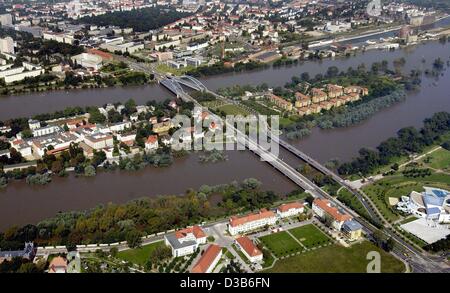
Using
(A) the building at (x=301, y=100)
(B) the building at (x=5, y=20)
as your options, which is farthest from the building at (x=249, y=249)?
(B) the building at (x=5, y=20)

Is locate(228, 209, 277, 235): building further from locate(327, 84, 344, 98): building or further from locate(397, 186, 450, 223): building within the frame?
locate(327, 84, 344, 98): building

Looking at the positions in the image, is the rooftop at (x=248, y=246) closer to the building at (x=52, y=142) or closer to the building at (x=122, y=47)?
the building at (x=52, y=142)

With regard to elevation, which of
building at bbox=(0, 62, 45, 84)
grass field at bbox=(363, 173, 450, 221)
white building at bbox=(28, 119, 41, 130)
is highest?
building at bbox=(0, 62, 45, 84)

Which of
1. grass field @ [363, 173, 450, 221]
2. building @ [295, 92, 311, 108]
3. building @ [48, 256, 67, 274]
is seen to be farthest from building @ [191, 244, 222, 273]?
building @ [295, 92, 311, 108]

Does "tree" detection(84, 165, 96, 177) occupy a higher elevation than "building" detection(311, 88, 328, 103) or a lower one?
lower

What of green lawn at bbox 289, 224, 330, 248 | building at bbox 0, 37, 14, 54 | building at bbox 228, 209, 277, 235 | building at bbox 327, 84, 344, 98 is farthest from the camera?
building at bbox 0, 37, 14, 54

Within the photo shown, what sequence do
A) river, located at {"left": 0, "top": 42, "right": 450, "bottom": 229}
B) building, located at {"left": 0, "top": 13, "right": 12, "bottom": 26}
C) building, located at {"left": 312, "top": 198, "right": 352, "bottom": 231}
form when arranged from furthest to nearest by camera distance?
building, located at {"left": 0, "top": 13, "right": 12, "bottom": 26}, river, located at {"left": 0, "top": 42, "right": 450, "bottom": 229}, building, located at {"left": 312, "top": 198, "right": 352, "bottom": 231}

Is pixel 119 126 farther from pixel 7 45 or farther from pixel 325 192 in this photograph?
pixel 7 45
